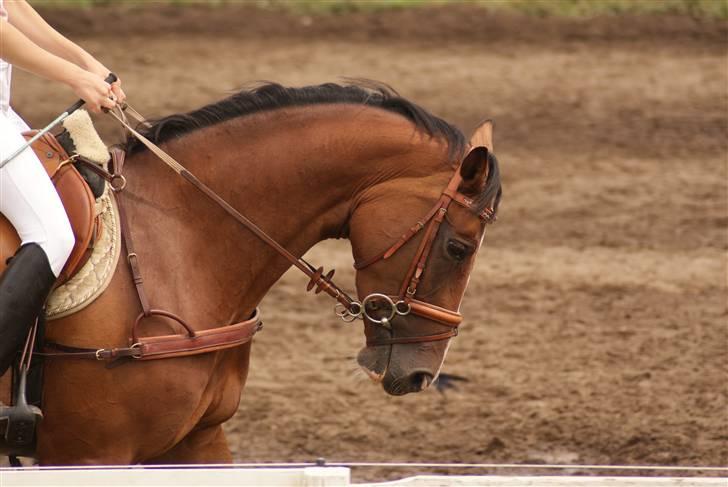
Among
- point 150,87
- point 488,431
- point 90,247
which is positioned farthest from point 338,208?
point 150,87

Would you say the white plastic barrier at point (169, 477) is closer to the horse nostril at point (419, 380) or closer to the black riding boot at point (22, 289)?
the black riding boot at point (22, 289)

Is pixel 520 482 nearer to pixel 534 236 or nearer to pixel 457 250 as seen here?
pixel 457 250

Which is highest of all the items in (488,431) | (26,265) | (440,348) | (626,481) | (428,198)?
(428,198)

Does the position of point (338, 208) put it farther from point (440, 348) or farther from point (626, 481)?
point (626, 481)

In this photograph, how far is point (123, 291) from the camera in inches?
171

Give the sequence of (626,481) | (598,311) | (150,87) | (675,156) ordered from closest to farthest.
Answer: (626,481) → (598,311) → (675,156) → (150,87)

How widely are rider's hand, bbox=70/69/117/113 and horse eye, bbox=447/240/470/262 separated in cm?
130

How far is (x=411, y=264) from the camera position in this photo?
445cm

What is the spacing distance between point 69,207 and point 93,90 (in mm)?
420

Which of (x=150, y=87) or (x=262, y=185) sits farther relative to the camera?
(x=150, y=87)

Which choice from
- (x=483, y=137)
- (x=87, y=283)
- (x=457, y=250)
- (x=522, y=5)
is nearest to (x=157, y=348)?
(x=87, y=283)

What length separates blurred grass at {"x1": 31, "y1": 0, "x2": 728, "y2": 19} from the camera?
1594 cm

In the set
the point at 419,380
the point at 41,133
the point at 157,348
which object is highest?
the point at 41,133

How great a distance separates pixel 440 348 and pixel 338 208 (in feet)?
2.14
